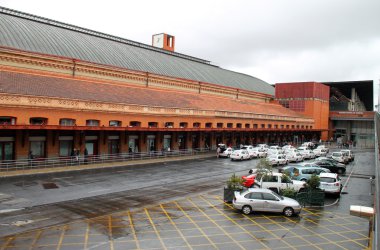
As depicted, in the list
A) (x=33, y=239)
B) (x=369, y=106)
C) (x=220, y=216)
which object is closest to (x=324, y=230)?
(x=220, y=216)

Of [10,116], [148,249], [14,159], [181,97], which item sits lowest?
[148,249]

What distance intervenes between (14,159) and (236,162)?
25.9 metres

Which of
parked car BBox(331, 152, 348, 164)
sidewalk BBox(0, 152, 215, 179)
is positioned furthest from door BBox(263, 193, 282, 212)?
parked car BBox(331, 152, 348, 164)

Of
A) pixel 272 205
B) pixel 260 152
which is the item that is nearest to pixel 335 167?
pixel 260 152

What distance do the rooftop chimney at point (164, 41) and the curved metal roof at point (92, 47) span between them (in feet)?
13.0

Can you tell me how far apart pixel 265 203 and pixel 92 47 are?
4362 cm

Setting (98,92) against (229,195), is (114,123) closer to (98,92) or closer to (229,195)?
(98,92)

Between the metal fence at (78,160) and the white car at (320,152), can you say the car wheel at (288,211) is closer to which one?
the metal fence at (78,160)

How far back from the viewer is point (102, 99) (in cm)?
4150

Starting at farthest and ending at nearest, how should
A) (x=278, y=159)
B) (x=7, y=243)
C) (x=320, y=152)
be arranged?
(x=320, y=152) → (x=278, y=159) → (x=7, y=243)

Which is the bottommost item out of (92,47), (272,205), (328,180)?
(272,205)

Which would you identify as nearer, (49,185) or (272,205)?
(272,205)

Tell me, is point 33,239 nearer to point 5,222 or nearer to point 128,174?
point 5,222

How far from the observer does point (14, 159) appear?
32.7m
